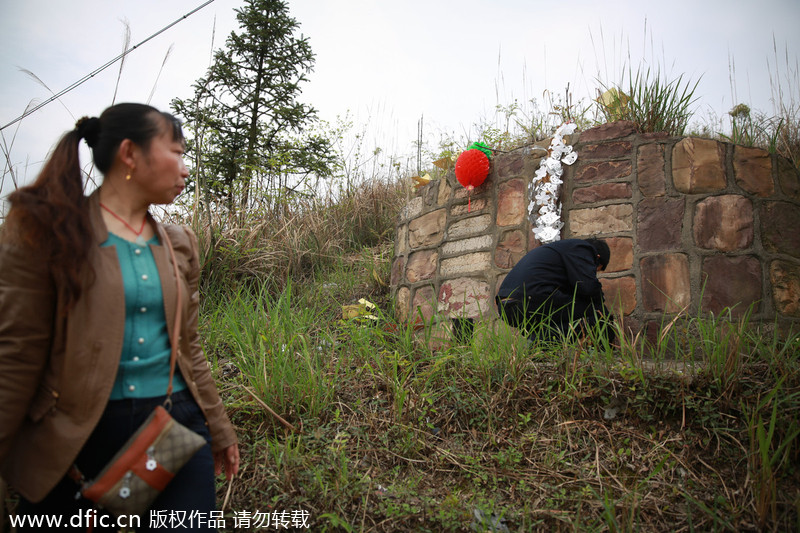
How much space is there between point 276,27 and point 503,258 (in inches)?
205

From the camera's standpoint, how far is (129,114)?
1453 mm

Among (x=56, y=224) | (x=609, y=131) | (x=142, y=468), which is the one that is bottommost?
(x=142, y=468)

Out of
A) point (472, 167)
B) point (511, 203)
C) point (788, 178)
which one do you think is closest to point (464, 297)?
point (511, 203)

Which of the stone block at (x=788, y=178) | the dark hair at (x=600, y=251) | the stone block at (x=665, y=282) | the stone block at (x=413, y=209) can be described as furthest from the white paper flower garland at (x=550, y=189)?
the stone block at (x=788, y=178)

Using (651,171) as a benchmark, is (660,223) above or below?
below

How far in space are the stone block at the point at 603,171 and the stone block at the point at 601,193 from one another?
0.06 meters

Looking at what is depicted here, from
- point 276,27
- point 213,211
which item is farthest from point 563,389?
point 276,27

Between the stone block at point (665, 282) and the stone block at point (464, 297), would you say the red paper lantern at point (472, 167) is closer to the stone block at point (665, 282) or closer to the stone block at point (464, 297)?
the stone block at point (464, 297)

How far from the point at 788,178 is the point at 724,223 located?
0.68 metres

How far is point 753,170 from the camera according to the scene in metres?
3.96

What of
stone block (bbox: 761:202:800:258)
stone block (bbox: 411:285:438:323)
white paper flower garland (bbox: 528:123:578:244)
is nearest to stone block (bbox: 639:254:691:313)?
stone block (bbox: 761:202:800:258)

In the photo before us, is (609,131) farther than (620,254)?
Yes

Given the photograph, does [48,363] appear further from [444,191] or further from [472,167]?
[444,191]

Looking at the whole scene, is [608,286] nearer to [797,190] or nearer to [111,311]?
[797,190]
